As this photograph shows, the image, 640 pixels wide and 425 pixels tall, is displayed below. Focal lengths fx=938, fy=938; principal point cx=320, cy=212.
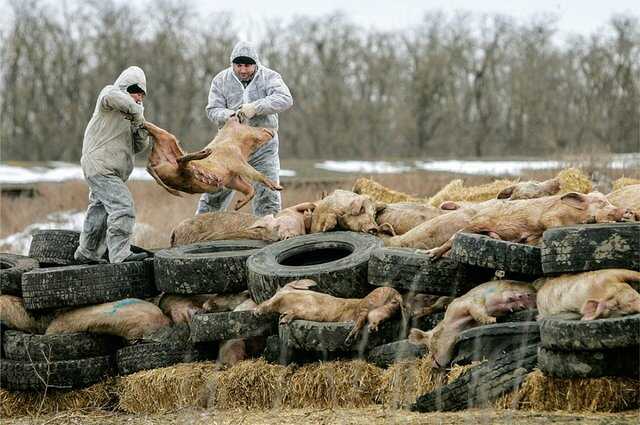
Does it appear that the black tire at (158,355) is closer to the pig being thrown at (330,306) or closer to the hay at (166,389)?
the hay at (166,389)

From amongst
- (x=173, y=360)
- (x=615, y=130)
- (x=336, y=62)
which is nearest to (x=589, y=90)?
(x=615, y=130)

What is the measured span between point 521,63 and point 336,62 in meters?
9.64

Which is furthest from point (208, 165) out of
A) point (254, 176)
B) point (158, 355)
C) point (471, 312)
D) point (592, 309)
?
point (592, 309)

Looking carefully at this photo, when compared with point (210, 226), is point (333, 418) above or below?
below

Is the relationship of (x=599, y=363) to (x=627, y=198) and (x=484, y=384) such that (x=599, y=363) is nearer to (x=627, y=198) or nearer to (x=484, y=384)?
(x=484, y=384)

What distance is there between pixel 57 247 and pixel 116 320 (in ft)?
4.90

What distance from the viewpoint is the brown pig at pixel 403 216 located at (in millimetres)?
10070

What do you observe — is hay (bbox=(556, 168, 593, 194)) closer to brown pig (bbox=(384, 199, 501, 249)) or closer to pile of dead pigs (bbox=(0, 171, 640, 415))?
pile of dead pigs (bbox=(0, 171, 640, 415))

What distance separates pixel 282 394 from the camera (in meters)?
8.06

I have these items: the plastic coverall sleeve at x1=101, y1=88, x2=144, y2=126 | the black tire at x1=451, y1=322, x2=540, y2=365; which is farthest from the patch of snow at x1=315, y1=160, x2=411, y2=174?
the black tire at x1=451, y1=322, x2=540, y2=365

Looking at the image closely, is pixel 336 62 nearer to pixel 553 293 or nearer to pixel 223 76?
pixel 223 76

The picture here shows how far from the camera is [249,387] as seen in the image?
824cm

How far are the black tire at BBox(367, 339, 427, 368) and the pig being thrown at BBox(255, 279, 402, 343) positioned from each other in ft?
0.69

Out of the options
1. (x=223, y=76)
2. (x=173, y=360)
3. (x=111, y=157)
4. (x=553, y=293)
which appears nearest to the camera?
(x=553, y=293)
